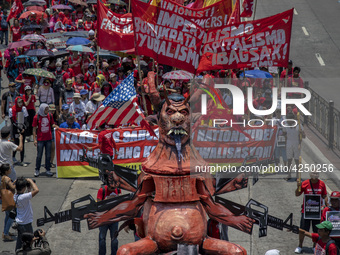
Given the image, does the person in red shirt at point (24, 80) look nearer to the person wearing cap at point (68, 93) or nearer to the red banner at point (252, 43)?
the person wearing cap at point (68, 93)

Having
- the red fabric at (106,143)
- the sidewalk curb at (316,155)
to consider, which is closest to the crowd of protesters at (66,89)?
the sidewalk curb at (316,155)

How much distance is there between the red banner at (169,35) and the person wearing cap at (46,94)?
6899mm

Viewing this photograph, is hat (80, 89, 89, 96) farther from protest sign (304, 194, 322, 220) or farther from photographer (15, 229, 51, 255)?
photographer (15, 229, 51, 255)

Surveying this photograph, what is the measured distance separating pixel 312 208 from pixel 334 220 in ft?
4.26

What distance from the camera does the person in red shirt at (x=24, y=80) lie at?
2256 cm

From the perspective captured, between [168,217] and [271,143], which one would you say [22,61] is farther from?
[168,217]

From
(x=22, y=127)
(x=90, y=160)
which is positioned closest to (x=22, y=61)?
(x=22, y=127)

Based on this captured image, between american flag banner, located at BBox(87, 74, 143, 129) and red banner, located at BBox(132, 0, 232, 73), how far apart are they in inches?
91.8

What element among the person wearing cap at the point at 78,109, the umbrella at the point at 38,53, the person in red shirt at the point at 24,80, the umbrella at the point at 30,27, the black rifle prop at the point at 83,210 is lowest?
the black rifle prop at the point at 83,210

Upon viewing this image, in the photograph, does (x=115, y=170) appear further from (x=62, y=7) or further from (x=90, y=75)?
(x=62, y=7)

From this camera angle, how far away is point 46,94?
2166cm

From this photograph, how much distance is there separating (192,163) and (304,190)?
466cm

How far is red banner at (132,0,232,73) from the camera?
14105 mm

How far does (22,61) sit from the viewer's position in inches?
959
